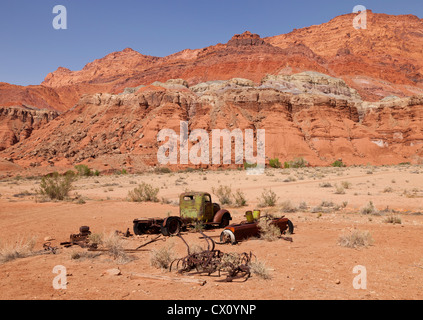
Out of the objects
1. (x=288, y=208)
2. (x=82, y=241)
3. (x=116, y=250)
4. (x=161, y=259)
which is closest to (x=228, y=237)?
(x=161, y=259)

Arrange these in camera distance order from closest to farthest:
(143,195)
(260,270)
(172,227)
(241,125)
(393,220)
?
(260,270) → (172,227) → (393,220) → (143,195) → (241,125)

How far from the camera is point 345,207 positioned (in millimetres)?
15250

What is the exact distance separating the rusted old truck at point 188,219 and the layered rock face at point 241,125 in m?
54.1

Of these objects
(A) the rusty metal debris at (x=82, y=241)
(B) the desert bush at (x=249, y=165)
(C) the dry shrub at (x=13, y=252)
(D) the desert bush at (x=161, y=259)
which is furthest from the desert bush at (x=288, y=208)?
(B) the desert bush at (x=249, y=165)

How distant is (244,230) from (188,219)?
270 centimetres

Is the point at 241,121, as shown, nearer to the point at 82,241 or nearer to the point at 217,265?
the point at 82,241

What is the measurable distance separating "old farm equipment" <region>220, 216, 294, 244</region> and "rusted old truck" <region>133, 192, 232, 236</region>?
2.13m

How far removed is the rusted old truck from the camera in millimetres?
10469

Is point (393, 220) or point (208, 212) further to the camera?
point (208, 212)

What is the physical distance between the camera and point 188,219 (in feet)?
36.1

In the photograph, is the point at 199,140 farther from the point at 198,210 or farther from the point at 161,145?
the point at 198,210

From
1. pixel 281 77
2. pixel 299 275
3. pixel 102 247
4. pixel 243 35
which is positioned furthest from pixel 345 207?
pixel 243 35

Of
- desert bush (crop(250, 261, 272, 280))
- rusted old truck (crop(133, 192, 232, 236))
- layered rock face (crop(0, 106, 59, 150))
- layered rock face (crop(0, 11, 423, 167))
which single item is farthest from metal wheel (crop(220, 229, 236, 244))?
layered rock face (crop(0, 106, 59, 150))
